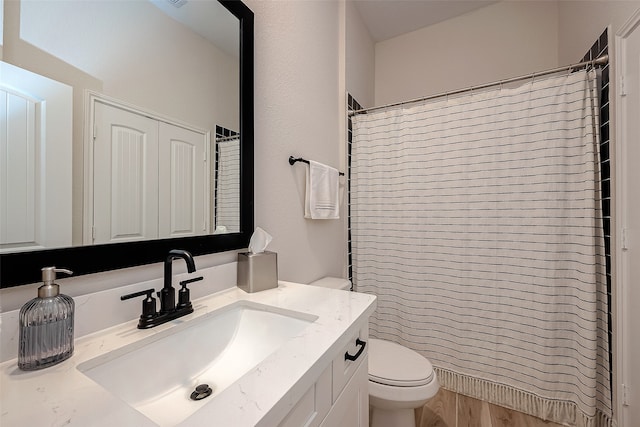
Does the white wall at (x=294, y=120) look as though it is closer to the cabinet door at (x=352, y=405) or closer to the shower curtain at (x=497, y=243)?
the shower curtain at (x=497, y=243)

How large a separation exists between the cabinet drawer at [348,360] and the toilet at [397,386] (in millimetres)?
409

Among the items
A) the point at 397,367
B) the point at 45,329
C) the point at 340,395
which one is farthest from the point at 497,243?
the point at 45,329

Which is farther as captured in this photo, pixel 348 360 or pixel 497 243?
pixel 497 243

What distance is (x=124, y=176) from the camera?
0.69m

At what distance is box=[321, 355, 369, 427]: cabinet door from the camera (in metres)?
0.67

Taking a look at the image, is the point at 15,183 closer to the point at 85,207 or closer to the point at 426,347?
the point at 85,207

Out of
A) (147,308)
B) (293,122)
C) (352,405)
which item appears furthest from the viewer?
(293,122)

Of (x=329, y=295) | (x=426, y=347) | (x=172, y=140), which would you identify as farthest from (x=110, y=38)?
(x=426, y=347)

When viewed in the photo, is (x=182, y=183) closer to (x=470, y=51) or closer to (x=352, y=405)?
(x=352, y=405)

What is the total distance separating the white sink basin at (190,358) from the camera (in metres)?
0.56

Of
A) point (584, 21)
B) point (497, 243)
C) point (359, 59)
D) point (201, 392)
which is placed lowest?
point (201, 392)

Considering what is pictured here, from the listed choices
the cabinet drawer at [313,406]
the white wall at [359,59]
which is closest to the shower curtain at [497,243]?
the white wall at [359,59]

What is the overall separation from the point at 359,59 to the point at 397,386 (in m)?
2.32

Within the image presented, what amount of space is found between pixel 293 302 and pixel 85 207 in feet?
1.96
